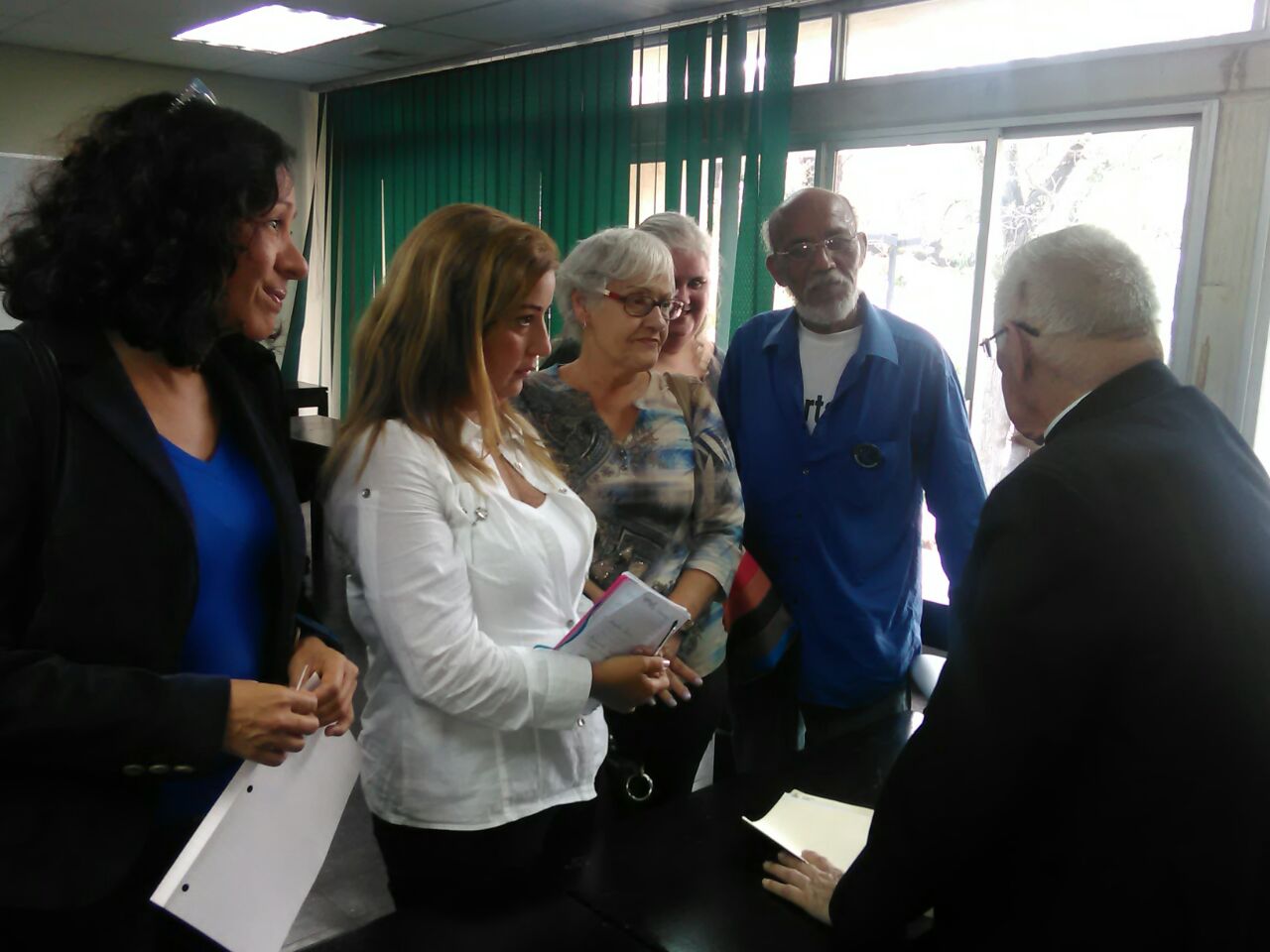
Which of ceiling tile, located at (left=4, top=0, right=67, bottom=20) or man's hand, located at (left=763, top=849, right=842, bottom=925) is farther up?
ceiling tile, located at (left=4, top=0, right=67, bottom=20)

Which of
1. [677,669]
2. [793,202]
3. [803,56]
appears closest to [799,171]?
[803,56]

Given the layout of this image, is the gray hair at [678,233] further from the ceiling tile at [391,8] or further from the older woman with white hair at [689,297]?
the ceiling tile at [391,8]

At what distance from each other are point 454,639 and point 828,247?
134 centimetres

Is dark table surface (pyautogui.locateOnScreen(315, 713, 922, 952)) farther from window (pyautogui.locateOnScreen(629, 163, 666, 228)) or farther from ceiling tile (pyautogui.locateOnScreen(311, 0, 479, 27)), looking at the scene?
ceiling tile (pyautogui.locateOnScreen(311, 0, 479, 27))

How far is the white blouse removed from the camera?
51.1 inches

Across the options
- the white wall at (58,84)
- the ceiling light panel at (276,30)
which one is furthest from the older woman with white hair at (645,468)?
the white wall at (58,84)

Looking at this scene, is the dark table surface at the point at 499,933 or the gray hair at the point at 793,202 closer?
the dark table surface at the point at 499,933

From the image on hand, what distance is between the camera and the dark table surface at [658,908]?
1.16 m

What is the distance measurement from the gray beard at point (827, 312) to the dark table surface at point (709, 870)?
102 cm

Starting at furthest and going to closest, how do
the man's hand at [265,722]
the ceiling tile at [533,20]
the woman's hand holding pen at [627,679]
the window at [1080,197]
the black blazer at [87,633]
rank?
1. the ceiling tile at [533,20]
2. the window at [1080,197]
3. the woman's hand holding pen at [627,679]
4. the man's hand at [265,722]
5. the black blazer at [87,633]

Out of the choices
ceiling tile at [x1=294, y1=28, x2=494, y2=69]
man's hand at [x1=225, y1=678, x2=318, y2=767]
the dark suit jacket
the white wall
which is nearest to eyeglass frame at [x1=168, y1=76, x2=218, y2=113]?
man's hand at [x1=225, y1=678, x2=318, y2=767]

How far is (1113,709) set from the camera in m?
1.02

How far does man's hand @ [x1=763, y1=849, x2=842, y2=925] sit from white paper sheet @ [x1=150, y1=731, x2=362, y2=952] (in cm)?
56

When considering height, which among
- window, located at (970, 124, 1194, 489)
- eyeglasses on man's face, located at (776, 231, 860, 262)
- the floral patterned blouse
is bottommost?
the floral patterned blouse
